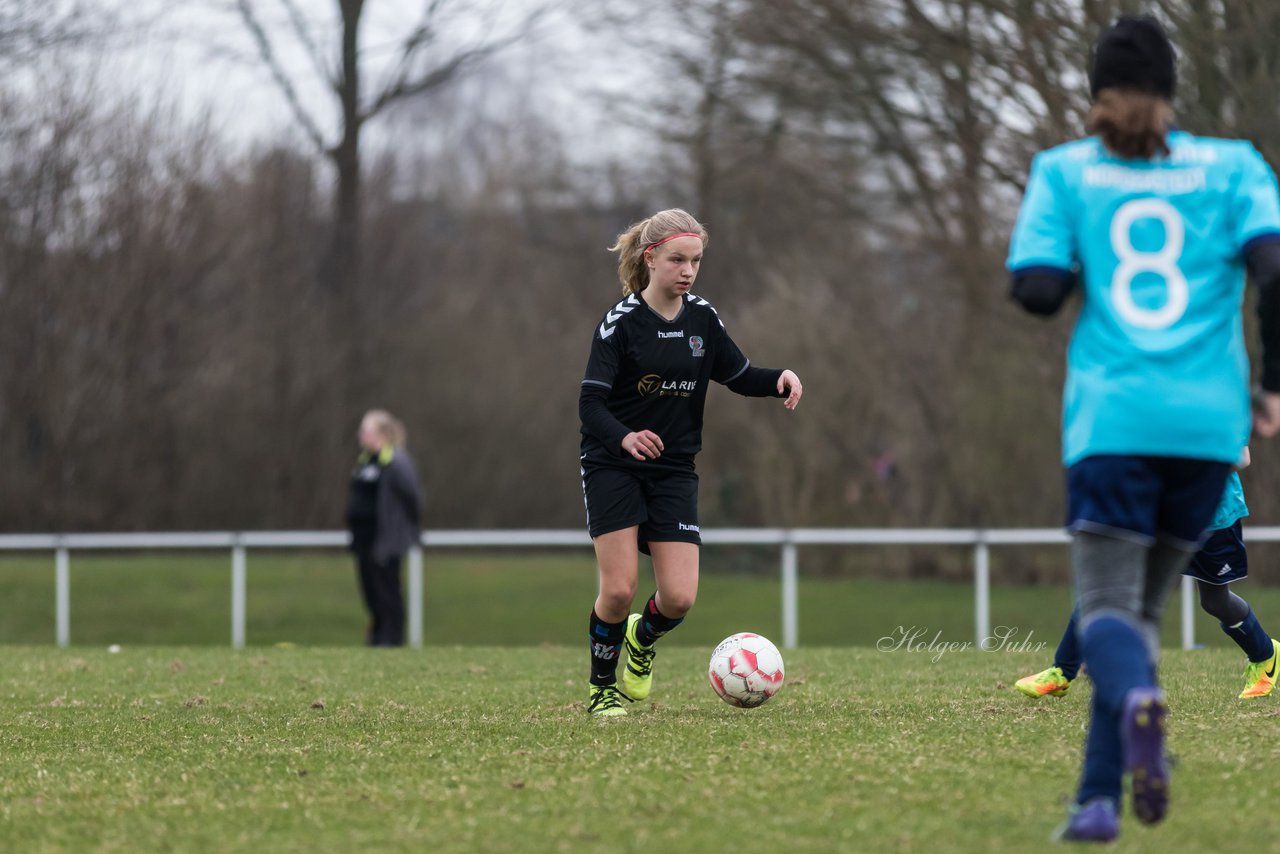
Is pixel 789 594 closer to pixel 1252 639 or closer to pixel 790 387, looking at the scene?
pixel 1252 639

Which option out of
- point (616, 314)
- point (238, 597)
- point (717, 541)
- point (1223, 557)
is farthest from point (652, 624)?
point (238, 597)

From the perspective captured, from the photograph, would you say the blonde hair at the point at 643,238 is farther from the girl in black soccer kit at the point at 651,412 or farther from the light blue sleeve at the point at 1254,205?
the light blue sleeve at the point at 1254,205

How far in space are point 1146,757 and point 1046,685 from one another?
3325 mm

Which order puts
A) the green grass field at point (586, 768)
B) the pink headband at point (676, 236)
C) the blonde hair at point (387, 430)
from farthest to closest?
the blonde hair at point (387, 430) → the pink headband at point (676, 236) → the green grass field at point (586, 768)

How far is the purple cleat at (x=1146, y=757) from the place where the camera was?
3.71m

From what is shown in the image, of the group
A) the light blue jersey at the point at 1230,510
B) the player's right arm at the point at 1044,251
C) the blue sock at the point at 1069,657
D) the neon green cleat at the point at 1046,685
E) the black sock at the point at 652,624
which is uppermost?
the player's right arm at the point at 1044,251

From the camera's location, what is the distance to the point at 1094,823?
380 centimetres

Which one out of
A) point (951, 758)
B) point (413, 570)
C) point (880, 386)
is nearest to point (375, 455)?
point (413, 570)

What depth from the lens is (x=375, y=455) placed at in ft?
49.9

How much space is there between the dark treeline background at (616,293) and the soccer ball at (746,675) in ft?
33.0

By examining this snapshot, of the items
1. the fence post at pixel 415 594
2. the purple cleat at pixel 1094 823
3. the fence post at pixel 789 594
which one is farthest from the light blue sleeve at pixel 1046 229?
the fence post at pixel 415 594

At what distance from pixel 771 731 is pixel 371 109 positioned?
2260 cm

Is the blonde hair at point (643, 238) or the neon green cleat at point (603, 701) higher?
the blonde hair at point (643, 238)

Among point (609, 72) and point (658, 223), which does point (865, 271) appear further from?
point (658, 223)
